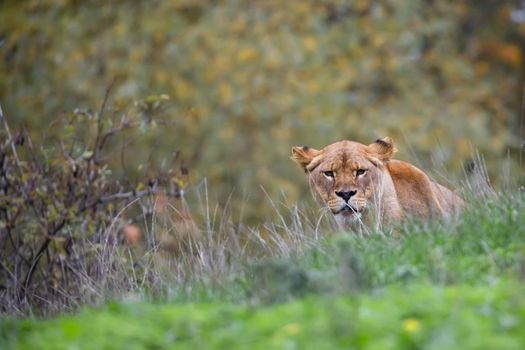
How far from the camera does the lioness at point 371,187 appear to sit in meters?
8.44

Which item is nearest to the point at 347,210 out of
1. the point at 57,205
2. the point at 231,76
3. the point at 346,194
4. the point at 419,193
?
the point at 346,194

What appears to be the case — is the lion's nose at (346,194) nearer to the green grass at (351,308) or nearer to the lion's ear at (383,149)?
the lion's ear at (383,149)

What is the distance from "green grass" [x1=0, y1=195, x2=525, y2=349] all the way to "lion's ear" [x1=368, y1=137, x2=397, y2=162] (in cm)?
218

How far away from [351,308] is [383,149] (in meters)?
3.86

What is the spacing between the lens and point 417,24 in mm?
23016

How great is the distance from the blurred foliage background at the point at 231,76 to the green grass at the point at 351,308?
12389mm

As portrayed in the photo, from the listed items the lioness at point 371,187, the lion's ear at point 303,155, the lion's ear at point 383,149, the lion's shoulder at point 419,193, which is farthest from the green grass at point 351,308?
the lion's ear at point 303,155

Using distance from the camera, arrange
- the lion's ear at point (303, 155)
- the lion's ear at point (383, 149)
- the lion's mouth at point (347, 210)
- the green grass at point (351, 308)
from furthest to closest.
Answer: the lion's ear at point (303, 155) → the lion's ear at point (383, 149) → the lion's mouth at point (347, 210) → the green grass at point (351, 308)

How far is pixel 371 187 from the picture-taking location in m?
8.52

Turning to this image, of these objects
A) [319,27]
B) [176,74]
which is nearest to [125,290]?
[176,74]

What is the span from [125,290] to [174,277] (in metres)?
0.37

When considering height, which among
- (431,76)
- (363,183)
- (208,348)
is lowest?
(208,348)

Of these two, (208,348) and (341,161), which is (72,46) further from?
(208,348)

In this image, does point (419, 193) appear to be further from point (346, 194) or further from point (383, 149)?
point (346, 194)
